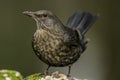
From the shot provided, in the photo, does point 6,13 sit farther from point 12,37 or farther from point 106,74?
point 106,74

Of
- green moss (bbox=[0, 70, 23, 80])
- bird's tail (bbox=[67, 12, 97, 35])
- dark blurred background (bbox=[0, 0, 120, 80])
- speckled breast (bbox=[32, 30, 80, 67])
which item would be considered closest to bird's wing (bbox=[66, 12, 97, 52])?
bird's tail (bbox=[67, 12, 97, 35])

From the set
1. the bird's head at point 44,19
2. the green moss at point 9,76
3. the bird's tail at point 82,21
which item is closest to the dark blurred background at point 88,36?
the bird's tail at point 82,21

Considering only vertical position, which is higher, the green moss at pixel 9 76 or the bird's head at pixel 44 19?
the bird's head at pixel 44 19

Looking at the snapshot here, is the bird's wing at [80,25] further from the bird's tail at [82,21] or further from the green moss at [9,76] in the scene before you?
the green moss at [9,76]

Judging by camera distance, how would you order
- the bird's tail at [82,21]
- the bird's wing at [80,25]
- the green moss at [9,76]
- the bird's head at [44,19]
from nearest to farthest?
the green moss at [9,76] → the bird's head at [44,19] → the bird's wing at [80,25] → the bird's tail at [82,21]

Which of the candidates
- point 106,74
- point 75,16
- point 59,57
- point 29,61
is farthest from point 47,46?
point 29,61

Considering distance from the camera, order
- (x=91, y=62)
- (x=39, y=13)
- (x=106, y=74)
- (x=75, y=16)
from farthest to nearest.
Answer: (x=91, y=62)
(x=106, y=74)
(x=75, y=16)
(x=39, y=13)
